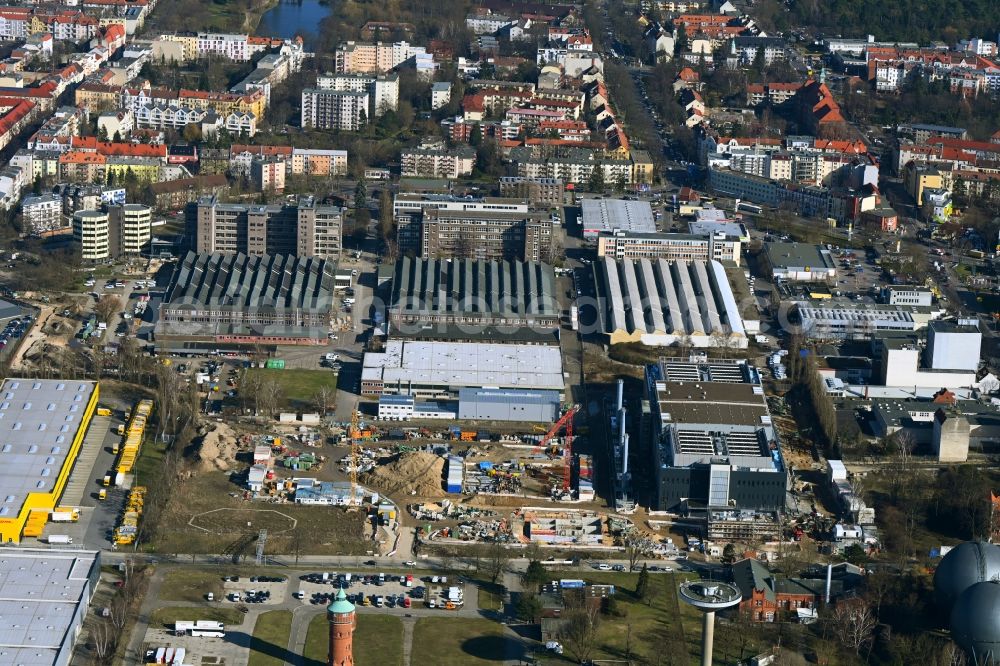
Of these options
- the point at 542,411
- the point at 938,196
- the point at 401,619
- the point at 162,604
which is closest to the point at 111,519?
the point at 162,604

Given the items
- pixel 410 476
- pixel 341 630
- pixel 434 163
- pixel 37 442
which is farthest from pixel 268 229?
pixel 341 630

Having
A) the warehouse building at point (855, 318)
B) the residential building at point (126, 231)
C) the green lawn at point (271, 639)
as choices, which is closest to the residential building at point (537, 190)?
the warehouse building at point (855, 318)

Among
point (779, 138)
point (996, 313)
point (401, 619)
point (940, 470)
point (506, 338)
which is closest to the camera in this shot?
point (401, 619)

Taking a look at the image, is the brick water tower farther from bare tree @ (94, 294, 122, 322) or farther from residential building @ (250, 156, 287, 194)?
residential building @ (250, 156, 287, 194)

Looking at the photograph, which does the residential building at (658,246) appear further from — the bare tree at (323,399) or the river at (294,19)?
the river at (294,19)

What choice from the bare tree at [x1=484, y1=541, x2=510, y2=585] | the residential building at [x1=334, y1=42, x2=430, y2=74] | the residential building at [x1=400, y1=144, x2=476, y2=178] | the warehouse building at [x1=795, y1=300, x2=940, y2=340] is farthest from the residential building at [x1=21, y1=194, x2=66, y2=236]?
the bare tree at [x1=484, y1=541, x2=510, y2=585]

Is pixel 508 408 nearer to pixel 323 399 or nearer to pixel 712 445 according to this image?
pixel 323 399

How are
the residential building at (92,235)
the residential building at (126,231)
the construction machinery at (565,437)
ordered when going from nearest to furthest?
1. the construction machinery at (565,437)
2. the residential building at (92,235)
3. the residential building at (126,231)

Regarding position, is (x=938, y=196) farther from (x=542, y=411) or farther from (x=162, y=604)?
(x=162, y=604)
